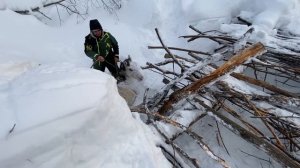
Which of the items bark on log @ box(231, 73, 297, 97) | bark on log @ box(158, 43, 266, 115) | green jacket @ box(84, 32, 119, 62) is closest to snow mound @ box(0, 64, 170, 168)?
bark on log @ box(158, 43, 266, 115)

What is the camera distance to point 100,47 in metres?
5.60

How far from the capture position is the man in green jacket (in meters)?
5.48

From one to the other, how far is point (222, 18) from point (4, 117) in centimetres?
485

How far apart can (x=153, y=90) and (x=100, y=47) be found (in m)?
0.97

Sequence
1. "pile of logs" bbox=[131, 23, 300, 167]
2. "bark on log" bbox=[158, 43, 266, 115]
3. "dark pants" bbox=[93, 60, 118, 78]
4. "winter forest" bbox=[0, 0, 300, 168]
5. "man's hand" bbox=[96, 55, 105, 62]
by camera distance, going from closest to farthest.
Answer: "winter forest" bbox=[0, 0, 300, 168], "pile of logs" bbox=[131, 23, 300, 167], "bark on log" bbox=[158, 43, 266, 115], "man's hand" bbox=[96, 55, 105, 62], "dark pants" bbox=[93, 60, 118, 78]

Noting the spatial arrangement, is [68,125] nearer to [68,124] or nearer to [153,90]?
[68,124]

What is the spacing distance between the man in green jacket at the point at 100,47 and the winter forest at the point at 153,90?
0.78 ft

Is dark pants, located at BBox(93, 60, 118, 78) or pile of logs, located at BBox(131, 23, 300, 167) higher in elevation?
pile of logs, located at BBox(131, 23, 300, 167)

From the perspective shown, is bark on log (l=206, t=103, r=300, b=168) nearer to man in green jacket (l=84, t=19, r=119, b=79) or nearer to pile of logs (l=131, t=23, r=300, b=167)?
pile of logs (l=131, t=23, r=300, b=167)

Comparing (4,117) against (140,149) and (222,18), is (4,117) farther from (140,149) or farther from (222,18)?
(222,18)

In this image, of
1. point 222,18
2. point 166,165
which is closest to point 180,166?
point 166,165

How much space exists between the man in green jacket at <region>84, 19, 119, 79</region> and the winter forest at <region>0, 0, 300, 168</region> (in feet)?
0.78

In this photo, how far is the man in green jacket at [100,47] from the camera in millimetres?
5480

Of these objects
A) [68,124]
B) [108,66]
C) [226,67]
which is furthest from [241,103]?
[108,66]
